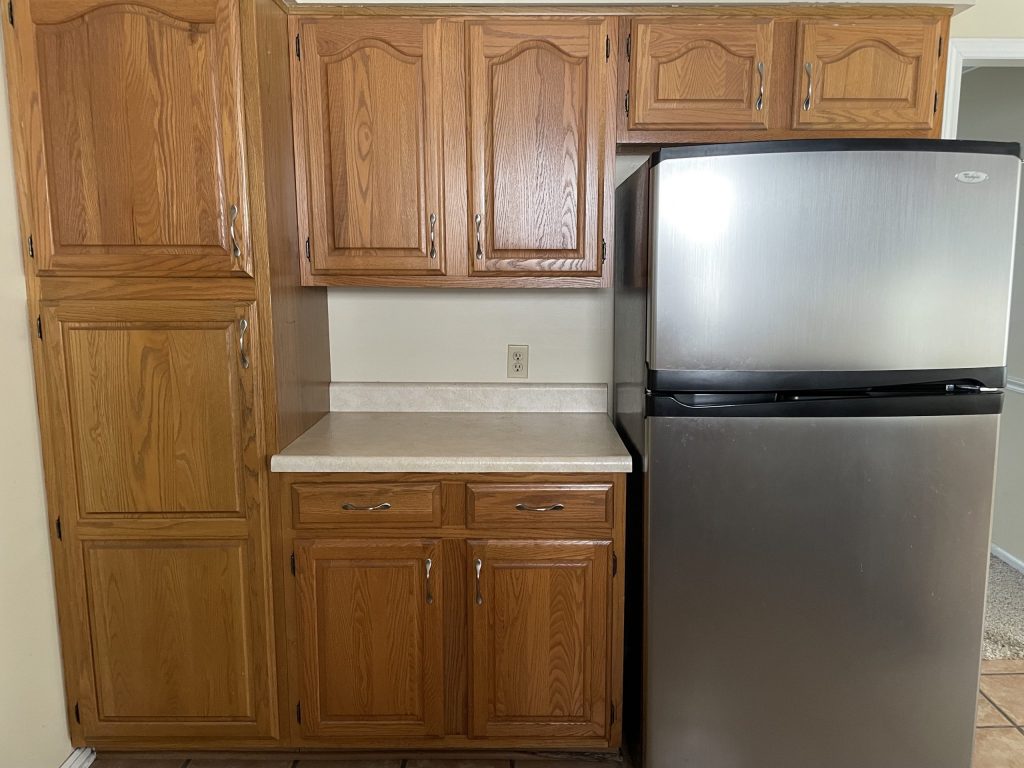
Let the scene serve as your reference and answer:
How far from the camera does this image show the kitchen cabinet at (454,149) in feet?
6.26

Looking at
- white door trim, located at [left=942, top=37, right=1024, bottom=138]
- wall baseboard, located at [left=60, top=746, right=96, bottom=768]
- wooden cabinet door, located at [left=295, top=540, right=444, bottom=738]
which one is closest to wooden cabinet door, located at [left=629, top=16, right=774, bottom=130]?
white door trim, located at [left=942, top=37, right=1024, bottom=138]

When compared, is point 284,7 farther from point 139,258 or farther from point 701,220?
point 701,220

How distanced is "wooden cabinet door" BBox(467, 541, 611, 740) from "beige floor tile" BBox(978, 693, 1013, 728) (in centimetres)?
121

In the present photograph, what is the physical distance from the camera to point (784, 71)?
192cm

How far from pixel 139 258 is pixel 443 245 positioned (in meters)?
0.77

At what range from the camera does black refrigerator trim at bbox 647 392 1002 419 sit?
5.28 feet

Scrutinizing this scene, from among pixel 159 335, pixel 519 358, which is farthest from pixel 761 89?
pixel 159 335

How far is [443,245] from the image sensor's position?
6.54 ft

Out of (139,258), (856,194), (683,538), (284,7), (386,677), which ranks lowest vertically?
(386,677)

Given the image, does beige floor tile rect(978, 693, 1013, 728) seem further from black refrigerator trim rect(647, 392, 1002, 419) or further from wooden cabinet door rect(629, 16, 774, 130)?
wooden cabinet door rect(629, 16, 774, 130)

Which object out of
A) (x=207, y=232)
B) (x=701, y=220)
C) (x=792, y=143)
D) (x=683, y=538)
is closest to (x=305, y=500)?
(x=207, y=232)

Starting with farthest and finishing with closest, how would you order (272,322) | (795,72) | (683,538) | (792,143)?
1. (795,72)
2. (272,322)
3. (683,538)
4. (792,143)

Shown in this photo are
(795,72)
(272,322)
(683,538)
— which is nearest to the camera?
(683,538)

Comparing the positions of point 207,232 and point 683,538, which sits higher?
point 207,232
